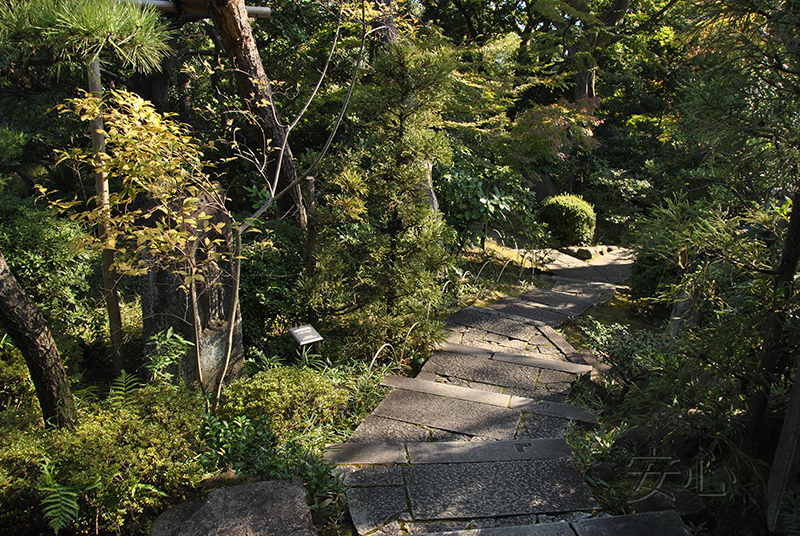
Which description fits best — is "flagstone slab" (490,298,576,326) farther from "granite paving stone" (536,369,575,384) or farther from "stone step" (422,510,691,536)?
"stone step" (422,510,691,536)

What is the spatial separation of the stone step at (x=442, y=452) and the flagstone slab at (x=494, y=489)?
0.21 feet

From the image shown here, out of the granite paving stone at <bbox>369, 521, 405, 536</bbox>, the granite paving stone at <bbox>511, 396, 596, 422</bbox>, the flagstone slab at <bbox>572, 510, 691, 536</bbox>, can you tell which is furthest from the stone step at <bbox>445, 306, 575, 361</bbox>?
the granite paving stone at <bbox>369, 521, 405, 536</bbox>

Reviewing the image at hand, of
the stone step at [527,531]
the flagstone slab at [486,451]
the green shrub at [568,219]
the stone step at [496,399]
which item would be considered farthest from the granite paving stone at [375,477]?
the green shrub at [568,219]

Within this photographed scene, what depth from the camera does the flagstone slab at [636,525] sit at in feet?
6.98

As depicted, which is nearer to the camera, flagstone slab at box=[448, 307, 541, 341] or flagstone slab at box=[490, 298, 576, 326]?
flagstone slab at box=[448, 307, 541, 341]

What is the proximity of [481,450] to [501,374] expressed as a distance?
149 cm

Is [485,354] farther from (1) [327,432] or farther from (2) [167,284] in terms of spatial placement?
(2) [167,284]

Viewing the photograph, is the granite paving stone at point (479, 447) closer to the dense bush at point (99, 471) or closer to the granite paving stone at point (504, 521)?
the granite paving stone at point (504, 521)

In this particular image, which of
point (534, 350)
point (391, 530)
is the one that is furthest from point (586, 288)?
point (391, 530)

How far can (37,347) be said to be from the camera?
2.31 m

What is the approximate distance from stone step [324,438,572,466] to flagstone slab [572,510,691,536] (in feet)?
2.23

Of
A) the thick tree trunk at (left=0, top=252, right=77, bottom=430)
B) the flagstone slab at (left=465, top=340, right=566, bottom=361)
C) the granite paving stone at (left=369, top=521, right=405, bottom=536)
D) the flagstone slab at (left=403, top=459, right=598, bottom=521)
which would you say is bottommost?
the flagstone slab at (left=465, top=340, right=566, bottom=361)

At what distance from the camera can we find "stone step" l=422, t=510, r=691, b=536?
84.0 inches

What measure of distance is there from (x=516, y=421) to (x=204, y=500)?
211 centimetres
